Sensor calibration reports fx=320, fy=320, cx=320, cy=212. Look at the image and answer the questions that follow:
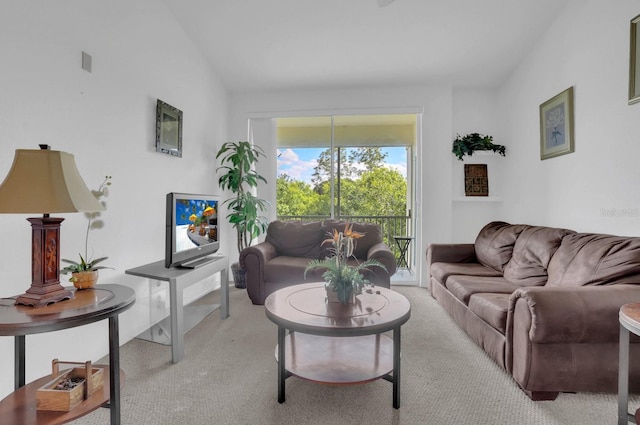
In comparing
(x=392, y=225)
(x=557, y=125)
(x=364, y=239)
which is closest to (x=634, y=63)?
(x=557, y=125)

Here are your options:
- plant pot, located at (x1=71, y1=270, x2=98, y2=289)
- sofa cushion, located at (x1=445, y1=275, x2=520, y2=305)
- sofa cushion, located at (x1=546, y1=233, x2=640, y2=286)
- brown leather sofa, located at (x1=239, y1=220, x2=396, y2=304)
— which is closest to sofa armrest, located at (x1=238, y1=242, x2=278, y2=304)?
brown leather sofa, located at (x1=239, y1=220, x2=396, y2=304)

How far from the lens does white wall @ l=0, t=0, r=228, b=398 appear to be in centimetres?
172

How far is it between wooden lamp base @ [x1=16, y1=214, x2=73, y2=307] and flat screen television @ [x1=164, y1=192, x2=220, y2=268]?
958 mm

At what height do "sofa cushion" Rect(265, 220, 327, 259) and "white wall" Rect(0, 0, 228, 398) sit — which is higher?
"white wall" Rect(0, 0, 228, 398)

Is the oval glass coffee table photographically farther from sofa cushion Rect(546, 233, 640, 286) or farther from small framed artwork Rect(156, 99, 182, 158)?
small framed artwork Rect(156, 99, 182, 158)

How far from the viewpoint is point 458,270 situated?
3.08m

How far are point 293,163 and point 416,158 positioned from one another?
5.61 feet

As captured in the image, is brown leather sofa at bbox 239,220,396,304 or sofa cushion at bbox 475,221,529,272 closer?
sofa cushion at bbox 475,221,529,272

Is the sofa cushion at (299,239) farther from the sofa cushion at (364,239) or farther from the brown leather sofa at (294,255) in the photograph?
the sofa cushion at (364,239)

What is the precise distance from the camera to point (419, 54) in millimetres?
3559

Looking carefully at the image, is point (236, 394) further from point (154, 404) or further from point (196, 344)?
point (196, 344)

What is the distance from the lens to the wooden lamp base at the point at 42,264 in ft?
4.55

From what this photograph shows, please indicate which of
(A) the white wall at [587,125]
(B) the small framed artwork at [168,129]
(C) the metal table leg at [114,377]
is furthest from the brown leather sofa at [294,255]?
(C) the metal table leg at [114,377]

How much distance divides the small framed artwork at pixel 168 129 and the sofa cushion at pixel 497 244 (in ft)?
10.8
